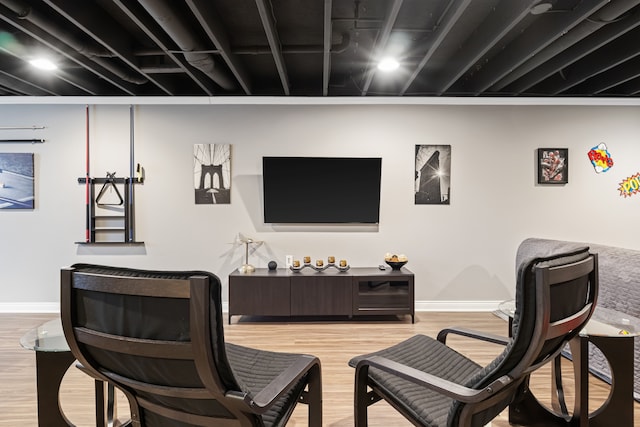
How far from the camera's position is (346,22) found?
2.84 m

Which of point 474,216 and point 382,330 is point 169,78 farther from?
point 474,216

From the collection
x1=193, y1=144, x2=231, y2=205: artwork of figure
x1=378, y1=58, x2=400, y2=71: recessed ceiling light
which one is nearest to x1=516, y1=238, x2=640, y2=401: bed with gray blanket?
x1=378, y1=58, x2=400, y2=71: recessed ceiling light

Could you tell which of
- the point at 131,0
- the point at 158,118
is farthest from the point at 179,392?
the point at 158,118

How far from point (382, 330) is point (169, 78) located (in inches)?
136

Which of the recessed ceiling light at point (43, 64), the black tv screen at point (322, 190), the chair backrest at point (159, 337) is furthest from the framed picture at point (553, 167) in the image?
the recessed ceiling light at point (43, 64)

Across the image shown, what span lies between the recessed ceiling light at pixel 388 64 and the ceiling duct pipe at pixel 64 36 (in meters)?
2.32

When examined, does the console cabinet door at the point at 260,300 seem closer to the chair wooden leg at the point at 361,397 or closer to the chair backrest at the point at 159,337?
the chair wooden leg at the point at 361,397

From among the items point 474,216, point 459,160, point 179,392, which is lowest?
point 179,392

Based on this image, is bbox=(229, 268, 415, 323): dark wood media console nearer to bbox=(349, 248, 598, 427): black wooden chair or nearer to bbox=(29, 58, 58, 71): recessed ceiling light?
bbox=(349, 248, 598, 427): black wooden chair

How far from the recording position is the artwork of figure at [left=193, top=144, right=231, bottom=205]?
13.6ft

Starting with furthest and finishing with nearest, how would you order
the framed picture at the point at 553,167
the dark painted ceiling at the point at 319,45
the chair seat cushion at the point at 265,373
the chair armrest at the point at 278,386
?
the framed picture at the point at 553,167, the dark painted ceiling at the point at 319,45, the chair seat cushion at the point at 265,373, the chair armrest at the point at 278,386

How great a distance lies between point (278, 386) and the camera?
1196 millimetres

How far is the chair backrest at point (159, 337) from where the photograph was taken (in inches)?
37.6

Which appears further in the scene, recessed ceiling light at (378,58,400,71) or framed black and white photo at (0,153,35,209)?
framed black and white photo at (0,153,35,209)
